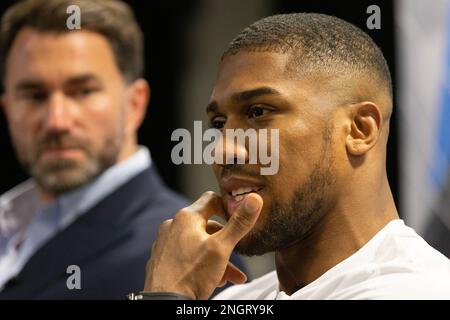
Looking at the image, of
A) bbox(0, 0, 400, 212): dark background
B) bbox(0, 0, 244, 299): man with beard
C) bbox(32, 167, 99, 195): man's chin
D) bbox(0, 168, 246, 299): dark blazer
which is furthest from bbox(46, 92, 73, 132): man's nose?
bbox(0, 0, 400, 212): dark background

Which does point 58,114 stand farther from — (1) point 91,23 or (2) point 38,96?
(1) point 91,23

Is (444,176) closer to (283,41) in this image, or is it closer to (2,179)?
(283,41)

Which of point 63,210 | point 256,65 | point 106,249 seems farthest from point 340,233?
point 63,210

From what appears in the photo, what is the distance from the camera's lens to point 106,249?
118 inches

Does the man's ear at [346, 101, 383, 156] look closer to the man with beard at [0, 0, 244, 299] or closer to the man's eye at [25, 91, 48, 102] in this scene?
the man with beard at [0, 0, 244, 299]

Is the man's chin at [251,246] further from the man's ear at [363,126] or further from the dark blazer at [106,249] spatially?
the dark blazer at [106,249]

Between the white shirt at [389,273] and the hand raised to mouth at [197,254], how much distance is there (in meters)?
0.21

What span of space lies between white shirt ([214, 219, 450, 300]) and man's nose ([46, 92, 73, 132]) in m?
1.25

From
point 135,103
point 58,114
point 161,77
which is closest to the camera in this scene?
point 58,114

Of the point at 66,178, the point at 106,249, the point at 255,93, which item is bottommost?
the point at 106,249

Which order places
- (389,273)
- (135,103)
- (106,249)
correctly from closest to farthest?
(389,273) < (106,249) < (135,103)

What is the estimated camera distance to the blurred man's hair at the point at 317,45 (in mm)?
2301

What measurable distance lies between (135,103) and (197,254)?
1.41 meters

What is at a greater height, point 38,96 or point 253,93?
point 253,93
